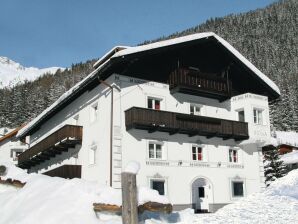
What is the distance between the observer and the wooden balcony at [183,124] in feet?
73.7

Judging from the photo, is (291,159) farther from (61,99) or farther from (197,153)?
(61,99)

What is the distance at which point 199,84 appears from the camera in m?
25.8

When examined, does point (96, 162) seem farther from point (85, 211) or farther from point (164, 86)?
point (85, 211)

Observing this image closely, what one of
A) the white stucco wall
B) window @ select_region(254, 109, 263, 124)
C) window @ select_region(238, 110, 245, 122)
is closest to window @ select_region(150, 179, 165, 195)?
the white stucco wall

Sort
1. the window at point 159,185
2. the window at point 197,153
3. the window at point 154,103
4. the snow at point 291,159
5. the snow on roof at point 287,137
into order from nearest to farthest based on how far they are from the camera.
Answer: the window at point 159,185, the window at point 154,103, the window at point 197,153, the snow at point 291,159, the snow on roof at point 287,137

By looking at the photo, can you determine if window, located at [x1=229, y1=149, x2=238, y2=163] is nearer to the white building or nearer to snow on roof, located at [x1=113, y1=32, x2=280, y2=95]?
the white building

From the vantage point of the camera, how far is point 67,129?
25969 millimetres

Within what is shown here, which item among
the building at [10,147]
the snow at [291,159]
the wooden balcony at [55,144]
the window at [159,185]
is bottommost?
the window at [159,185]

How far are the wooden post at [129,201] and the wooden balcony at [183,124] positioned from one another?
12.1 metres

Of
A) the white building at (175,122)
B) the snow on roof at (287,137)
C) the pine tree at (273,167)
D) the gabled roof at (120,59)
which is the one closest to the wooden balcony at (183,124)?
the white building at (175,122)

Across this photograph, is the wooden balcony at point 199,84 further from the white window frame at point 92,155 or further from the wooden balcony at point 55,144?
the wooden balcony at point 55,144

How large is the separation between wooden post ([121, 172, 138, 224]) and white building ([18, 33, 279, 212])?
39.4ft

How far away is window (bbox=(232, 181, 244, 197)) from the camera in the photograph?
26.6m

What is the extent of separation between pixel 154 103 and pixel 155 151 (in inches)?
121
